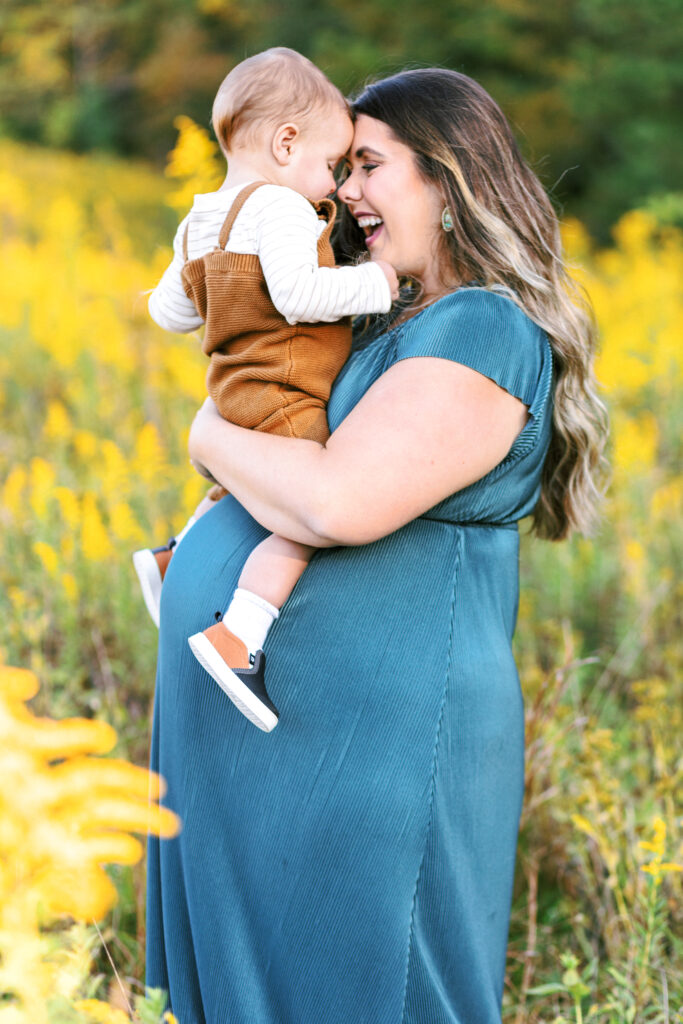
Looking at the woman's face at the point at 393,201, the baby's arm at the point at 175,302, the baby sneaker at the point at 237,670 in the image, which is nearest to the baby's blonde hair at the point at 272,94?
the woman's face at the point at 393,201

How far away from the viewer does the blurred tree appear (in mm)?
11094

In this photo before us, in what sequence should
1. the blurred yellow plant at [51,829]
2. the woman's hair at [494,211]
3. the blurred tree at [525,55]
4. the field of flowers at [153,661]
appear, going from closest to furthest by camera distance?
the blurred yellow plant at [51,829]
the woman's hair at [494,211]
the field of flowers at [153,661]
the blurred tree at [525,55]

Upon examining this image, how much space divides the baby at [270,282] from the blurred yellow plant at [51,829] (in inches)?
15.3

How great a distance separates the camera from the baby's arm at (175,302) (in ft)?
5.55

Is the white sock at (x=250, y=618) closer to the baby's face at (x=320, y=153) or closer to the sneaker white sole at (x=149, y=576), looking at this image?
the sneaker white sole at (x=149, y=576)

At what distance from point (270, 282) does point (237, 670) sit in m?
0.60

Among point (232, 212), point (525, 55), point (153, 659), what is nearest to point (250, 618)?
point (232, 212)

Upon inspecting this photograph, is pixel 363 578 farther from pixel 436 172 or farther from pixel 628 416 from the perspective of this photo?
pixel 628 416

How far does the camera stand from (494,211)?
1577mm

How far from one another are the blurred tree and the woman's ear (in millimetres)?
7813

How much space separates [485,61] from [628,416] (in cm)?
894

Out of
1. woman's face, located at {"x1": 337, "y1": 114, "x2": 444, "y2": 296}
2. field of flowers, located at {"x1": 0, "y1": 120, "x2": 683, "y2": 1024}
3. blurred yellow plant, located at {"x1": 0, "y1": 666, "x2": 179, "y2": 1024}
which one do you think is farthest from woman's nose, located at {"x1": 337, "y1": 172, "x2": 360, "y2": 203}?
blurred yellow plant, located at {"x1": 0, "y1": 666, "x2": 179, "y2": 1024}

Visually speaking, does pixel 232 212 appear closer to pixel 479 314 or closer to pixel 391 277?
pixel 391 277

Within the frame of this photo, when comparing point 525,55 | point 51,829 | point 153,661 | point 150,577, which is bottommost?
point 153,661
